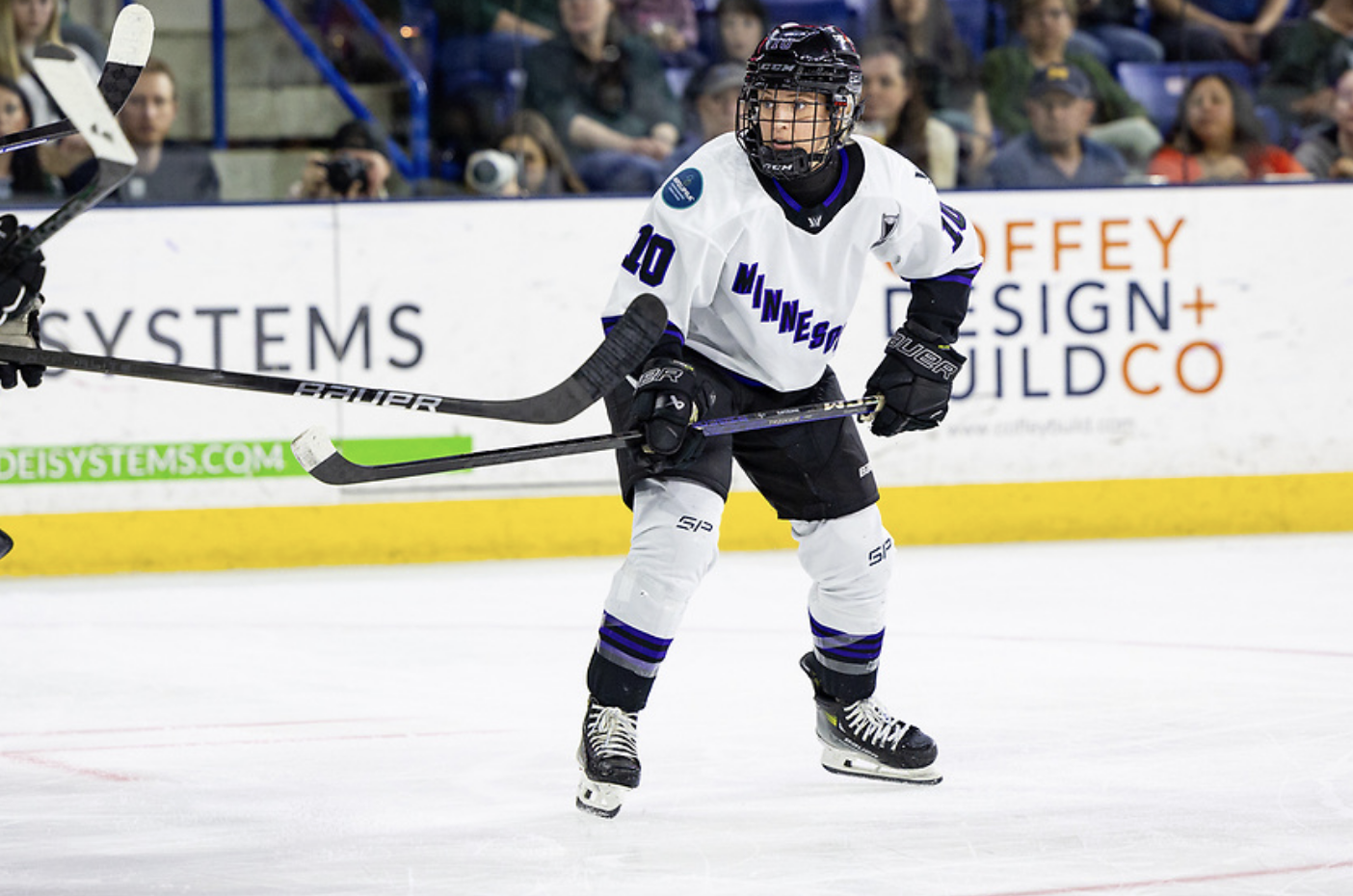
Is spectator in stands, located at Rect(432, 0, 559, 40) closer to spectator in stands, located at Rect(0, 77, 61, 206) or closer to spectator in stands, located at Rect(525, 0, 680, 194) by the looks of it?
spectator in stands, located at Rect(525, 0, 680, 194)

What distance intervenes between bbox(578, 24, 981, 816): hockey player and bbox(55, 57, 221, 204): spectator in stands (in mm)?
2757

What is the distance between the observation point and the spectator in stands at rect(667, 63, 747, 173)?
534 cm

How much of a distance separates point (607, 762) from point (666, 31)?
343 centimetres

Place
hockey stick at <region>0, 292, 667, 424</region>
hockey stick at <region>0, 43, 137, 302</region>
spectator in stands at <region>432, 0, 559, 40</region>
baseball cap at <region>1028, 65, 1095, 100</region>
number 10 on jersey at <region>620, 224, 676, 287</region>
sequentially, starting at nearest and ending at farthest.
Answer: hockey stick at <region>0, 43, 137, 302</region>
hockey stick at <region>0, 292, 667, 424</region>
number 10 on jersey at <region>620, 224, 676, 287</region>
spectator in stands at <region>432, 0, 559, 40</region>
baseball cap at <region>1028, 65, 1095, 100</region>

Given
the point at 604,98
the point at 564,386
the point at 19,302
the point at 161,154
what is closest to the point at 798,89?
the point at 564,386

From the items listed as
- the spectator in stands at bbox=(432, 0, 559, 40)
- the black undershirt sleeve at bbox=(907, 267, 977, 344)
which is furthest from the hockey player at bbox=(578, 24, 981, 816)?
the spectator in stands at bbox=(432, 0, 559, 40)

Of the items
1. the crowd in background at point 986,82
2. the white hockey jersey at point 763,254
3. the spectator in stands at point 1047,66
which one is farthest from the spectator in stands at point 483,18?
the white hockey jersey at point 763,254

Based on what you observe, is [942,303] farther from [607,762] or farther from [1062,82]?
[1062,82]

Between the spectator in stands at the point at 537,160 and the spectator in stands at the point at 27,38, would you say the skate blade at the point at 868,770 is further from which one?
the spectator in stands at the point at 27,38

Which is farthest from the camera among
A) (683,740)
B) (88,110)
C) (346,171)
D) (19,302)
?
(346,171)

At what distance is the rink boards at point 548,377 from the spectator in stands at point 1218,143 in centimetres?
12

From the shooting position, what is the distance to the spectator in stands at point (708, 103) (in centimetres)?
534

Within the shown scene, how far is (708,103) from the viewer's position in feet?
17.6

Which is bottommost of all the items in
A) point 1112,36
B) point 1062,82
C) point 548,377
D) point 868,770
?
point 548,377
